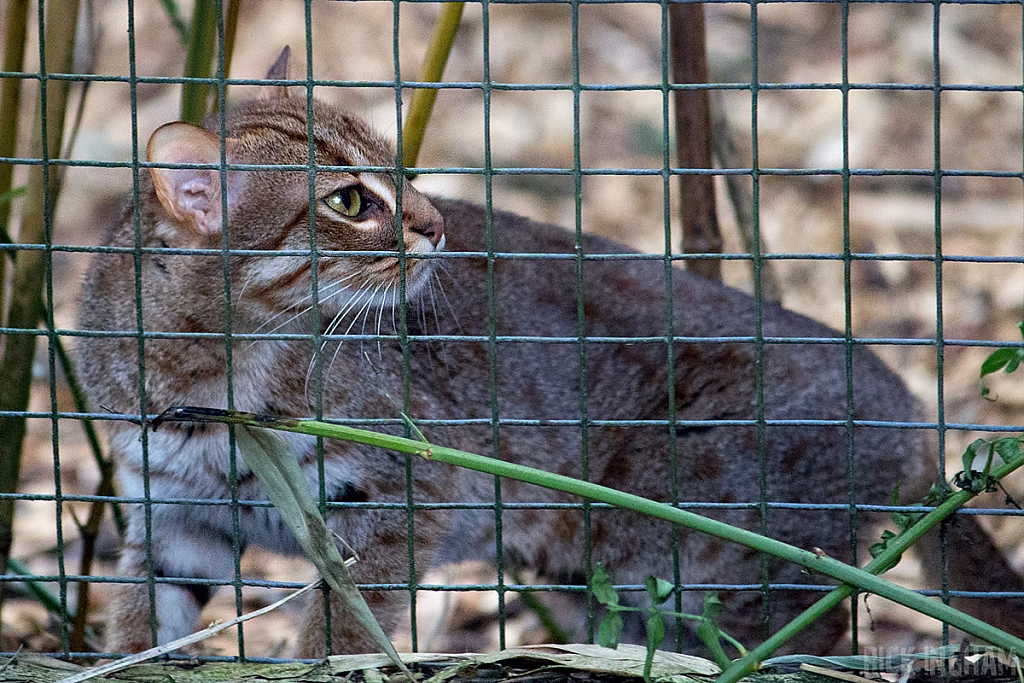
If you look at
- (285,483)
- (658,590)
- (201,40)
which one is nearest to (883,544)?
(658,590)

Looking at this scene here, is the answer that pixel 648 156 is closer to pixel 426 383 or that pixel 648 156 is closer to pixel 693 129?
pixel 693 129

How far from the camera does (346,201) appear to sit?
3.02m

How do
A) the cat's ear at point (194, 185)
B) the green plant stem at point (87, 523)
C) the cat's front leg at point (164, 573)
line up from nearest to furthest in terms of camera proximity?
1. the cat's ear at point (194, 185)
2. the cat's front leg at point (164, 573)
3. the green plant stem at point (87, 523)

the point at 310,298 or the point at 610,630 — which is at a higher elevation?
the point at 310,298

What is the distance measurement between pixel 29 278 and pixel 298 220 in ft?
2.33

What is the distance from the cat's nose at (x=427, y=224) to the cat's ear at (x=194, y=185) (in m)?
0.47

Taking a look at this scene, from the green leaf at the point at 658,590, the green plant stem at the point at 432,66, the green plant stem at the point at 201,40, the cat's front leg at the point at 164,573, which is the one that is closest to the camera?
the green leaf at the point at 658,590

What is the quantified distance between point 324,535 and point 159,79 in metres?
0.99

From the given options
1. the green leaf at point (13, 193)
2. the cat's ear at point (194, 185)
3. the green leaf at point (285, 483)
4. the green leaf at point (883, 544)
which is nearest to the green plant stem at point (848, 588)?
the green leaf at point (883, 544)

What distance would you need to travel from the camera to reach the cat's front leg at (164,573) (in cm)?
339

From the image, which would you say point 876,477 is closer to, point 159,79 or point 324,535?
point 324,535

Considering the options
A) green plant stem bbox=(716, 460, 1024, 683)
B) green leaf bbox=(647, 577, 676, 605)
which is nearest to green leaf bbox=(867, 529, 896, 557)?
green plant stem bbox=(716, 460, 1024, 683)

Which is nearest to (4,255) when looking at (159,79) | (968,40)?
(159,79)

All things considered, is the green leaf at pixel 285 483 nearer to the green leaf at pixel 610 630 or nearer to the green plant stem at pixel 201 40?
the green leaf at pixel 610 630
